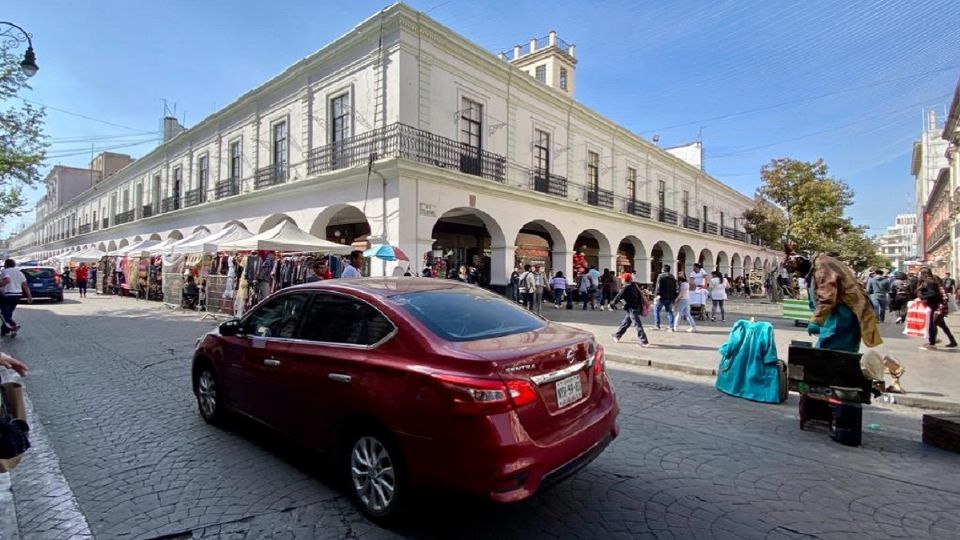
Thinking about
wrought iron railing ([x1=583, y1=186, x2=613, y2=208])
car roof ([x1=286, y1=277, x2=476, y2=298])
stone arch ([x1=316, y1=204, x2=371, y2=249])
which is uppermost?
wrought iron railing ([x1=583, y1=186, x2=613, y2=208])

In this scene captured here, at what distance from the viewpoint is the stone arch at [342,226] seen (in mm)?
18031

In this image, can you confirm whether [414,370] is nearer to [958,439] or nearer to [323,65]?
[958,439]

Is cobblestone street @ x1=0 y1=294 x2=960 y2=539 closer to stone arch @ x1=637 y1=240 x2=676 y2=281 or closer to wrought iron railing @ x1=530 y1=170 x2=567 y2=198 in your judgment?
wrought iron railing @ x1=530 y1=170 x2=567 y2=198

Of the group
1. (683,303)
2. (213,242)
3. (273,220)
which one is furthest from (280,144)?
(683,303)

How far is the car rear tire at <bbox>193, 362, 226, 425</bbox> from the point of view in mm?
4801

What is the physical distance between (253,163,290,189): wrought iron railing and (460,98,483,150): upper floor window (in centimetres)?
761

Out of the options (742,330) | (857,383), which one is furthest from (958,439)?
(742,330)

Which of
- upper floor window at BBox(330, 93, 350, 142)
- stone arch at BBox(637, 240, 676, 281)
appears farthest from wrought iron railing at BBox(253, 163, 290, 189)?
stone arch at BBox(637, 240, 676, 281)

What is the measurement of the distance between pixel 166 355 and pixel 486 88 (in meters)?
13.8

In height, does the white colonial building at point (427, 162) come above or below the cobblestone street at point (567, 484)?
above

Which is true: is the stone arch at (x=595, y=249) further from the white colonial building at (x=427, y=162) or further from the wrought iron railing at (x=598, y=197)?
the wrought iron railing at (x=598, y=197)

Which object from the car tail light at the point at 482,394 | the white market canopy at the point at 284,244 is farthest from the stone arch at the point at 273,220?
the car tail light at the point at 482,394

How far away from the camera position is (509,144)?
62.3ft

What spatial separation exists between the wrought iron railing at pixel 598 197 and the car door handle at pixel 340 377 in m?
21.3
